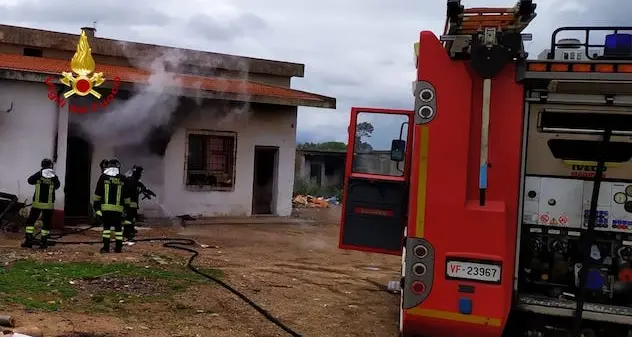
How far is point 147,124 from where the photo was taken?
15.8 m

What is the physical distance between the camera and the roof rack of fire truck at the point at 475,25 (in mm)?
4281

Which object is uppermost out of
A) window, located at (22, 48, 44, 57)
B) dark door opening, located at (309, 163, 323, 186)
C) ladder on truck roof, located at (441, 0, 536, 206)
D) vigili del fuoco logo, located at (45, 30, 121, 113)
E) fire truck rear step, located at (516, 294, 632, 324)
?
window, located at (22, 48, 44, 57)

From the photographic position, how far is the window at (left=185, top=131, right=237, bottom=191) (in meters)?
16.7

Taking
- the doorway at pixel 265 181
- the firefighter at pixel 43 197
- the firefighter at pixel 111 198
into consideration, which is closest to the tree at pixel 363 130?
the firefighter at pixel 111 198

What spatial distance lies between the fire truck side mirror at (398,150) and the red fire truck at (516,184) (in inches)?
31.1

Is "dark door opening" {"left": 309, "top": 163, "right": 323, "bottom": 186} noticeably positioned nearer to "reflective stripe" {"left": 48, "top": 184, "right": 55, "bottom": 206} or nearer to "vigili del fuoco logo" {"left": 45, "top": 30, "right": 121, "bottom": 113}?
"vigili del fuoco logo" {"left": 45, "top": 30, "right": 121, "bottom": 113}

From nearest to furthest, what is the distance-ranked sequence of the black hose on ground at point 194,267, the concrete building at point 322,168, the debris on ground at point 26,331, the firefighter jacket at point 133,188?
the debris on ground at point 26,331, the black hose on ground at point 194,267, the firefighter jacket at point 133,188, the concrete building at point 322,168

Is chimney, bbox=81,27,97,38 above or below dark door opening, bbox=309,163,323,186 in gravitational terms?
above

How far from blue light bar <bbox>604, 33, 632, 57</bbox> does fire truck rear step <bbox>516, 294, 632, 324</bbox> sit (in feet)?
6.08

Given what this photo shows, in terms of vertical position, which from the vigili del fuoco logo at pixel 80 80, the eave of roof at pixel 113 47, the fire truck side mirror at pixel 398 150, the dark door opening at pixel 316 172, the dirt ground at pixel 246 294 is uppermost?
the eave of roof at pixel 113 47

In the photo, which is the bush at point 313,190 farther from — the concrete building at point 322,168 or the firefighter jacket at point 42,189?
the firefighter jacket at point 42,189

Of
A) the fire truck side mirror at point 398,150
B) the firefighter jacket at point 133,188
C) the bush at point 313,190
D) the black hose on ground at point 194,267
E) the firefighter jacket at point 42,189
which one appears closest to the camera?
the fire truck side mirror at point 398,150

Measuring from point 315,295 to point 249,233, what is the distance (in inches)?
276

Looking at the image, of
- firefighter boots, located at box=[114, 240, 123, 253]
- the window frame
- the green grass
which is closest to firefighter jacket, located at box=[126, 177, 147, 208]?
firefighter boots, located at box=[114, 240, 123, 253]
